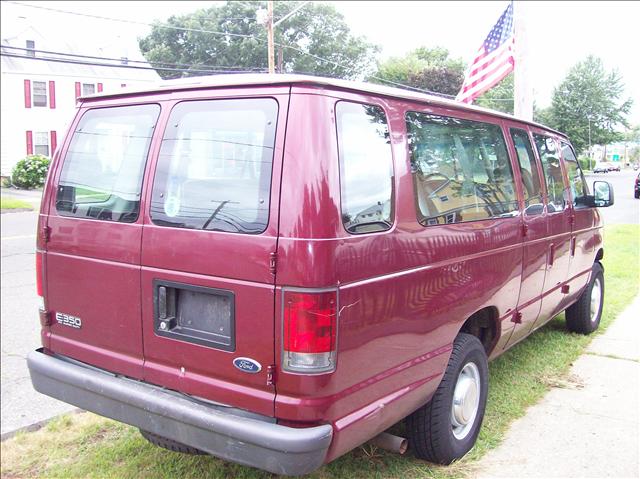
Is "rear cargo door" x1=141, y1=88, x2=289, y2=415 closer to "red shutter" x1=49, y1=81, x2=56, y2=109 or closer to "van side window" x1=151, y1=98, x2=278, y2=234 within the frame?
"van side window" x1=151, y1=98, x2=278, y2=234

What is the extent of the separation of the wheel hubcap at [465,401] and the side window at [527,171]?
Result: 125 cm

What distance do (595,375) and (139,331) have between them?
11.5ft

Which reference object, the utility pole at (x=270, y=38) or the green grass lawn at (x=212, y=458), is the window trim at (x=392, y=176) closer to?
the green grass lawn at (x=212, y=458)

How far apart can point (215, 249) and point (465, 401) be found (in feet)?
5.84

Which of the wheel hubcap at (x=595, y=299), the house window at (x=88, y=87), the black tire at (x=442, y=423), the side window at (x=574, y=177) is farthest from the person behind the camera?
the house window at (x=88, y=87)

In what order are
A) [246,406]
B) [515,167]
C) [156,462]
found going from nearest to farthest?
[246,406] < [156,462] < [515,167]

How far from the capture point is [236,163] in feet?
8.43

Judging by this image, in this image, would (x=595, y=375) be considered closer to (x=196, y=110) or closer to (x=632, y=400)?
(x=632, y=400)

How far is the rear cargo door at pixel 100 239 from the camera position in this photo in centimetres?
285

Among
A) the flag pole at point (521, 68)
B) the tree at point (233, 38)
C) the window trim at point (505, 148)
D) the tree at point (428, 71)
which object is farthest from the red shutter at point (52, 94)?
the window trim at point (505, 148)

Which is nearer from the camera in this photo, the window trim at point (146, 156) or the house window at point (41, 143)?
the window trim at point (146, 156)

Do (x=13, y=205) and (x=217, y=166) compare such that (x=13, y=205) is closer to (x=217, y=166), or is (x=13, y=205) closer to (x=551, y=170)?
(x=551, y=170)

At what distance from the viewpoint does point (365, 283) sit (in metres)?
2.46

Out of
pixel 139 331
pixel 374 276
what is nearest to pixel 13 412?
pixel 139 331
